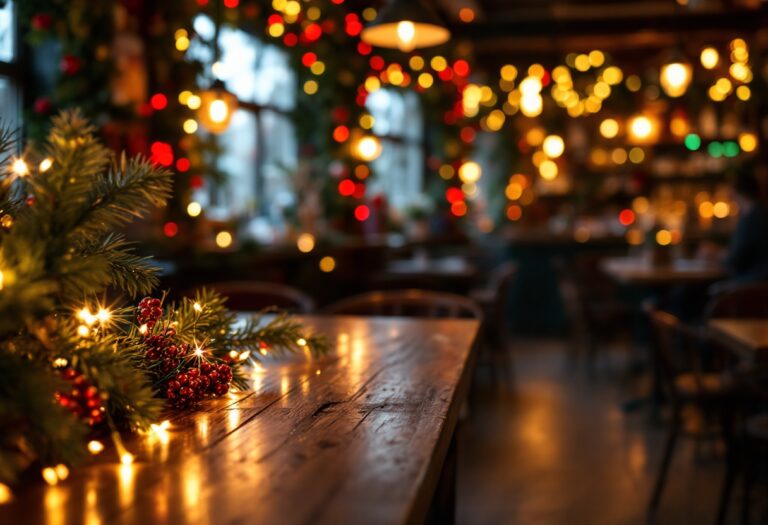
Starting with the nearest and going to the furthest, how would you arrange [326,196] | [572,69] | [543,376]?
[543,376]
[326,196]
[572,69]

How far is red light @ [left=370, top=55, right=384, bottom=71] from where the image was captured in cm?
758

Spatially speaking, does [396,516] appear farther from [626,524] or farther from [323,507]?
[626,524]

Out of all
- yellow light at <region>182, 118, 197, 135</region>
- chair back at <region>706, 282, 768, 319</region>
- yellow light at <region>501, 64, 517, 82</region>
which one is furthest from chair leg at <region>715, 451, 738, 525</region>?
yellow light at <region>501, 64, 517, 82</region>

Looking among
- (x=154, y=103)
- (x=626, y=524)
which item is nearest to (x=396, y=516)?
(x=626, y=524)

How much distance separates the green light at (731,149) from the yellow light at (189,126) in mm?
8043

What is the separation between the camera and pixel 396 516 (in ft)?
3.06

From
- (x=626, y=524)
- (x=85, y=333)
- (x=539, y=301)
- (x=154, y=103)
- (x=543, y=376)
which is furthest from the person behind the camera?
(x=539, y=301)

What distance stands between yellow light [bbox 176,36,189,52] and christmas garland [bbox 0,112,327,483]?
3364mm

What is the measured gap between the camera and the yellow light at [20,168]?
122 cm

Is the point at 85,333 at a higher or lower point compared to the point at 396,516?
higher

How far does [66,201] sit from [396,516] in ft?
1.98

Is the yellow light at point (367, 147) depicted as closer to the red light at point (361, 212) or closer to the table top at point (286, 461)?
the red light at point (361, 212)

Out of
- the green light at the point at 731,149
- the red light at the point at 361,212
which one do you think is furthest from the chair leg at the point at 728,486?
the green light at the point at 731,149

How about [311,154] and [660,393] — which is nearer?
[660,393]
